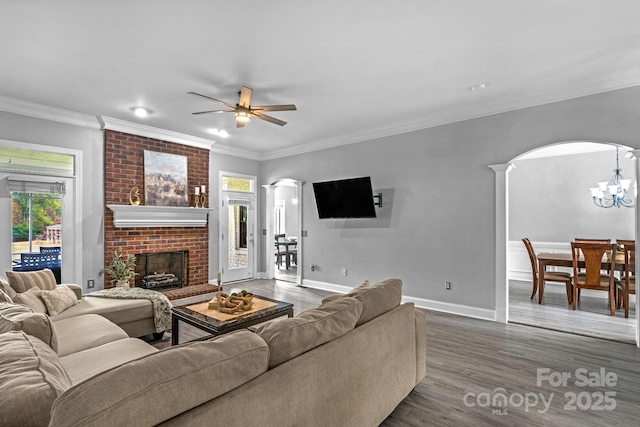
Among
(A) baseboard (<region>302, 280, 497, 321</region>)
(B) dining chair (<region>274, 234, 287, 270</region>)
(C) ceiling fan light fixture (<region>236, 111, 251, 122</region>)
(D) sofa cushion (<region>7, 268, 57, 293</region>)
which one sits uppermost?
(C) ceiling fan light fixture (<region>236, 111, 251, 122</region>)

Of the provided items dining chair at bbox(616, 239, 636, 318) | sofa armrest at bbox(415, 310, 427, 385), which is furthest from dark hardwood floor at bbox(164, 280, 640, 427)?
dining chair at bbox(616, 239, 636, 318)

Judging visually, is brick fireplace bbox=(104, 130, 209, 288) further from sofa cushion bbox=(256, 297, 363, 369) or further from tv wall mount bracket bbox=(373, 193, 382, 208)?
→ sofa cushion bbox=(256, 297, 363, 369)

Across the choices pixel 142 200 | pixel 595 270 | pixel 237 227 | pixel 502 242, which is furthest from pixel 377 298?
pixel 237 227

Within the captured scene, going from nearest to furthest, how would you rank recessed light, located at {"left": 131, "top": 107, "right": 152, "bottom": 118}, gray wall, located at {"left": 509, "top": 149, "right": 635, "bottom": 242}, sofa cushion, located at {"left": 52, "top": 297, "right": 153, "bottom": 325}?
sofa cushion, located at {"left": 52, "top": 297, "right": 153, "bottom": 325} → recessed light, located at {"left": 131, "top": 107, "right": 152, "bottom": 118} → gray wall, located at {"left": 509, "top": 149, "right": 635, "bottom": 242}

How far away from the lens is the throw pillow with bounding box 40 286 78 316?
2820 millimetres

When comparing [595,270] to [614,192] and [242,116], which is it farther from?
[242,116]

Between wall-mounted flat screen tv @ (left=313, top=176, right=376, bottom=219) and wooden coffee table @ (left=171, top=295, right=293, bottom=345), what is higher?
wall-mounted flat screen tv @ (left=313, top=176, right=376, bottom=219)

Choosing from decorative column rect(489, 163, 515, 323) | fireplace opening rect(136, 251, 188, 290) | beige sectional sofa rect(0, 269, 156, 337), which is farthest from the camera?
fireplace opening rect(136, 251, 188, 290)

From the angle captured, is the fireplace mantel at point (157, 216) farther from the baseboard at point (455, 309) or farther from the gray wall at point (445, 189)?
the baseboard at point (455, 309)

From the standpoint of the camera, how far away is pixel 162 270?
18.0ft

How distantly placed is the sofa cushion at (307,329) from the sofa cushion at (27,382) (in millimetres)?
727

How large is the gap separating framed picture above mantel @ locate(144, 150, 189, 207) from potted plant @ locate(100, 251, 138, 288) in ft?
3.17

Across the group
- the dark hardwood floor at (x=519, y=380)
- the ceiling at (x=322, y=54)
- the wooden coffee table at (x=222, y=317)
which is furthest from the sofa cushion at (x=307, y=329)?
the ceiling at (x=322, y=54)

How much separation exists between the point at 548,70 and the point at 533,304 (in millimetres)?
3433
